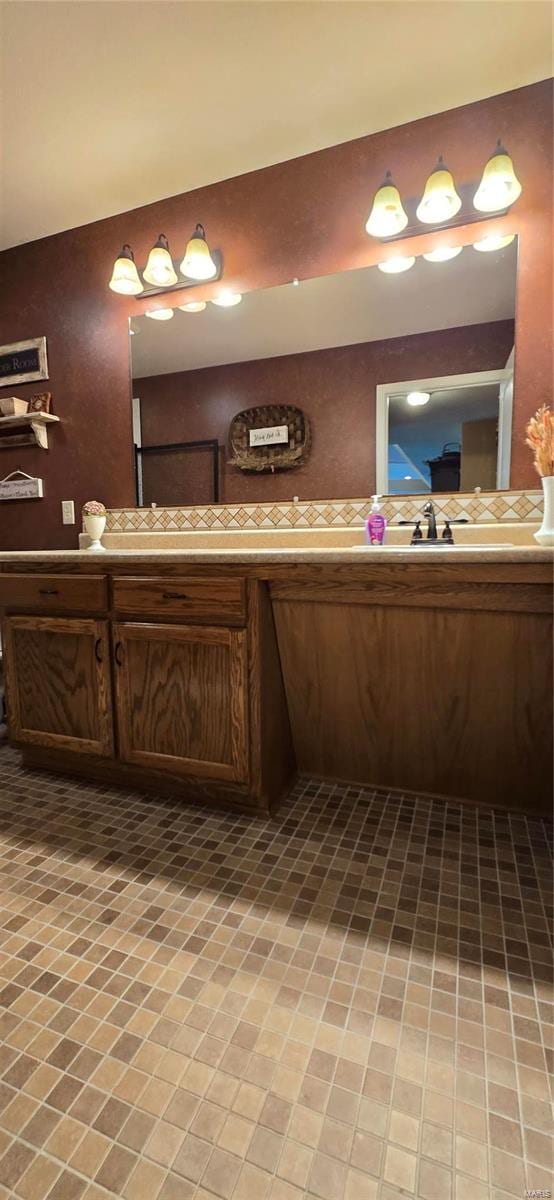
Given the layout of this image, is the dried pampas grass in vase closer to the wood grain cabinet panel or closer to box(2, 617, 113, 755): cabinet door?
the wood grain cabinet panel

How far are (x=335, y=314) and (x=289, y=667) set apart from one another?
1372 mm

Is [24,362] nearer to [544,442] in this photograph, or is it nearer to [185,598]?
[185,598]

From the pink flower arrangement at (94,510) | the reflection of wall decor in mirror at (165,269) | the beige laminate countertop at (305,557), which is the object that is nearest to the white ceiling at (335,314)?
the reflection of wall decor in mirror at (165,269)

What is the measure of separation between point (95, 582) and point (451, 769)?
4.06 feet

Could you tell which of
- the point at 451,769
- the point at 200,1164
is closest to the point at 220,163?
the point at 451,769

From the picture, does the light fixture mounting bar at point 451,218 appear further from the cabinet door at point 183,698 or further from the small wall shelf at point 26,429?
the small wall shelf at point 26,429

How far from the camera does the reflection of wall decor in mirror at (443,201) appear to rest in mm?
1521

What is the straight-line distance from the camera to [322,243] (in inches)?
71.4

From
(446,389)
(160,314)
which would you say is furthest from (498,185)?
(160,314)

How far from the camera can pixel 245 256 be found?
6.32 feet

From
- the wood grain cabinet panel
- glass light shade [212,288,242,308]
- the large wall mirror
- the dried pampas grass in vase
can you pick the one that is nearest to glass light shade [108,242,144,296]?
the large wall mirror

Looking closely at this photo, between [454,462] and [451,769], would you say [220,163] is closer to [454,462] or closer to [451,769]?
[454,462]

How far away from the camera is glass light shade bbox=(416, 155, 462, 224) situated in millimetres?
1561

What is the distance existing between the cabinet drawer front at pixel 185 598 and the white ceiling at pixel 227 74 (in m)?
1.59
